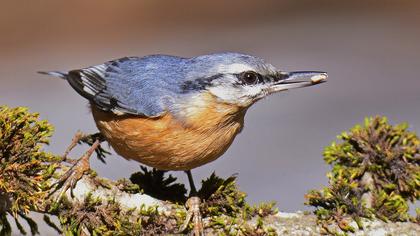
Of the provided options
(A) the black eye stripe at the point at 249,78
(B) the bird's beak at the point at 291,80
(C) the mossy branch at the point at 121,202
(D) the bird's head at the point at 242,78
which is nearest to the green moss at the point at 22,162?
(C) the mossy branch at the point at 121,202

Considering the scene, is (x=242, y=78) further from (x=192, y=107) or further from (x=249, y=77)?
(x=192, y=107)

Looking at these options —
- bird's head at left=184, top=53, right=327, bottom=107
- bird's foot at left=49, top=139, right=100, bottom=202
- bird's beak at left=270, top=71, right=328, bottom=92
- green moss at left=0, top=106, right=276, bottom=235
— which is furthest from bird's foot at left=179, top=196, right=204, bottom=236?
bird's beak at left=270, top=71, right=328, bottom=92

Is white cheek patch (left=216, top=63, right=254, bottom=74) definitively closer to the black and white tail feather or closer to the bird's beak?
the bird's beak

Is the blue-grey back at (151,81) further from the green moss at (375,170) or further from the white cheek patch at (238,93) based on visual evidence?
the green moss at (375,170)

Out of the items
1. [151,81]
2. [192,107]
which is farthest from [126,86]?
[192,107]

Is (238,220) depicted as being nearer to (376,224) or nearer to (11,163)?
(376,224)

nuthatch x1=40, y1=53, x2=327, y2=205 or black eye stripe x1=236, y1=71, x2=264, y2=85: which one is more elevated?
black eye stripe x1=236, y1=71, x2=264, y2=85

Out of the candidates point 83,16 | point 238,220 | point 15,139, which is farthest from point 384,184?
point 83,16
